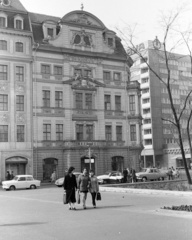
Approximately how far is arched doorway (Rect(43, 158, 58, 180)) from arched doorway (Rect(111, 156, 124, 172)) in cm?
813

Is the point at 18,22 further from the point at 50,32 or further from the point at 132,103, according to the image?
the point at 132,103

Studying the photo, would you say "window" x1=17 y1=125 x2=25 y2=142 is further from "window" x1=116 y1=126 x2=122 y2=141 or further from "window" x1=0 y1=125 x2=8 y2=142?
→ "window" x1=116 y1=126 x2=122 y2=141

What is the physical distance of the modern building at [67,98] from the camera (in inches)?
1842

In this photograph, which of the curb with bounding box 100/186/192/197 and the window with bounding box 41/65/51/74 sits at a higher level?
the window with bounding box 41/65/51/74

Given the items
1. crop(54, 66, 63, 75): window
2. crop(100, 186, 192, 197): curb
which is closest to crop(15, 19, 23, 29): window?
crop(54, 66, 63, 75): window

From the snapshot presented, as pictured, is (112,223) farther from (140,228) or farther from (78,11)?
(78,11)

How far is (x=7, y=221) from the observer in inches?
541

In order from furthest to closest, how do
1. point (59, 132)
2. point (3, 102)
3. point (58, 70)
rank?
point (58, 70)
point (59, 132)
point (3, 102)

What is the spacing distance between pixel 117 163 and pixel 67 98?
36.2 ft

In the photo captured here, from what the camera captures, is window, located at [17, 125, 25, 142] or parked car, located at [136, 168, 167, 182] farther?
window, located at [17, 125, 25, 142]

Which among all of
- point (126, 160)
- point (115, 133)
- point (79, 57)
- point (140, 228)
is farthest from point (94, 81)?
point (140, 228)

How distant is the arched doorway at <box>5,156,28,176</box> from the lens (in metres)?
45.4

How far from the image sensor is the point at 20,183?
36875 millimetres

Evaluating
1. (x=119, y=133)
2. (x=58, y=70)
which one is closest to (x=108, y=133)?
(x=119, y=133)
